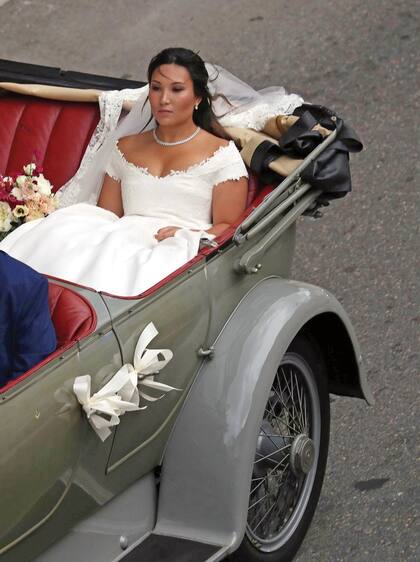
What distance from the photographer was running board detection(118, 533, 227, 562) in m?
3.84

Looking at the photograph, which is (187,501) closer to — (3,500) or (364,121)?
(3,500)

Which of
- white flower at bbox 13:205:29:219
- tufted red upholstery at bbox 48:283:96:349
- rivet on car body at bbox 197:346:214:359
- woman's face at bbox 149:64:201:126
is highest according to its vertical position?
woman's face at bbox 149:64:201:126

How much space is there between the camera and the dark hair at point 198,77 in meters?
4.65

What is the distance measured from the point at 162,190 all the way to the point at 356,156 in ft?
8.59

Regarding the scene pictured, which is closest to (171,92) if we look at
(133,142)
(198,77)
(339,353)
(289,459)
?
(198,77)

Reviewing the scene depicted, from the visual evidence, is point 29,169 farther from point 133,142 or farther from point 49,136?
point 133,142

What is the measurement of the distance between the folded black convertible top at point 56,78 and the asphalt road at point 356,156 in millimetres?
1515

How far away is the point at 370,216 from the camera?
659 cm

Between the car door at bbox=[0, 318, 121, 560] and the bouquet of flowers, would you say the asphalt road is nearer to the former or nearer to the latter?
the car door at bbox=[0, 318, 121, 560]

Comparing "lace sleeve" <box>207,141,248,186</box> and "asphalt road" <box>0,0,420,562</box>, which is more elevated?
"lace sleeve" <box>207,141,248,186</box>

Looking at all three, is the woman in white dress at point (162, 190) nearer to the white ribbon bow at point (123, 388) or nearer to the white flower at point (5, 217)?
the white flower at point (5, 217)

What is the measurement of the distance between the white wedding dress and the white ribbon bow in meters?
0.34

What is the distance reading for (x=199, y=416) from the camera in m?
3.93

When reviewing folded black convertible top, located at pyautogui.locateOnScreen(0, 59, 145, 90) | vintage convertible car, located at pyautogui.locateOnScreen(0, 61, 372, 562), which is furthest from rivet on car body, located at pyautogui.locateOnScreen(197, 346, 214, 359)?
folded black convertible top, located at pyautogui.locateOnScreen(0, 59, 145, 90)
